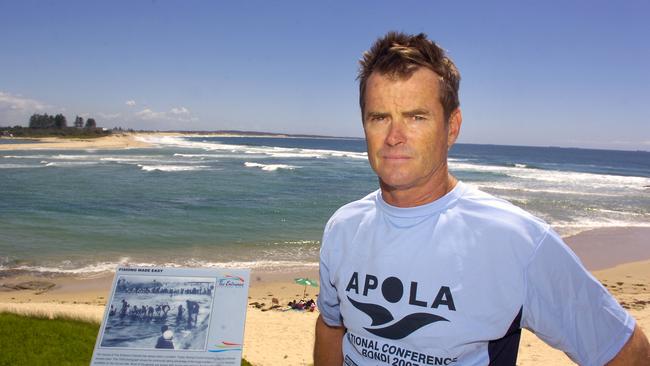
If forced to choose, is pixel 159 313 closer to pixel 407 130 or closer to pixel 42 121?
pixel 407 130

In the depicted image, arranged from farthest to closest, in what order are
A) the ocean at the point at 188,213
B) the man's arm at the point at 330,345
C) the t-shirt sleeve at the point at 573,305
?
the ocean at the point at 188,213 → the man's arm at the point at 330,345 → the t-shirt sleeve at the point at 573,305

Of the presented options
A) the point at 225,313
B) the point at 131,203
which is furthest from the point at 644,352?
the point at 131,203

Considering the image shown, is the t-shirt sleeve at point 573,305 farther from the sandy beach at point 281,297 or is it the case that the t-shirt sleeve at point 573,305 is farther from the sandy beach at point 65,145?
the sandy beach at point 65,145

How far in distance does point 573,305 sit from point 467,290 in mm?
380

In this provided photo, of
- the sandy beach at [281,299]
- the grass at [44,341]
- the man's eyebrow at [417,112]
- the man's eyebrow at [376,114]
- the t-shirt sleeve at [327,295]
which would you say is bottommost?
the sandy beach at [281,299]

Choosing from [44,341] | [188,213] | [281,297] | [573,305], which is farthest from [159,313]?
[188,213]

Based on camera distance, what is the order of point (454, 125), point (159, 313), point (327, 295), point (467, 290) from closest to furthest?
point (467, 290), point (454, 125), point (327, 295), point (159, 313)

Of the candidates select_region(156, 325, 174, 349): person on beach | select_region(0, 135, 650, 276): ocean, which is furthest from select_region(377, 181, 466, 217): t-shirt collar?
select_region(0, 135, 650, 276): ocean

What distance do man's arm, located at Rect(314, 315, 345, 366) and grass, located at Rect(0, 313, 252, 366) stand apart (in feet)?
14.8

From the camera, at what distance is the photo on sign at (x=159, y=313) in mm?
2945

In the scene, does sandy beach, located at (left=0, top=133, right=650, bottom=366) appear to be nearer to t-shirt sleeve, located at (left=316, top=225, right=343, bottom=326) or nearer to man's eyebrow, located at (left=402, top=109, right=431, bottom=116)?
t-shirt sleeve, located at (left=316, top=225, right=343, bottom=326)

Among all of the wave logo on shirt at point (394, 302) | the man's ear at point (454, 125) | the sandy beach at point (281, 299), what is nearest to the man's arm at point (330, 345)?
the wave logo on shirt at point (394, 302)

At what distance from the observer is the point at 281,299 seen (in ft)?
41.9

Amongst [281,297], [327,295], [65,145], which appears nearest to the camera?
[327,295]
